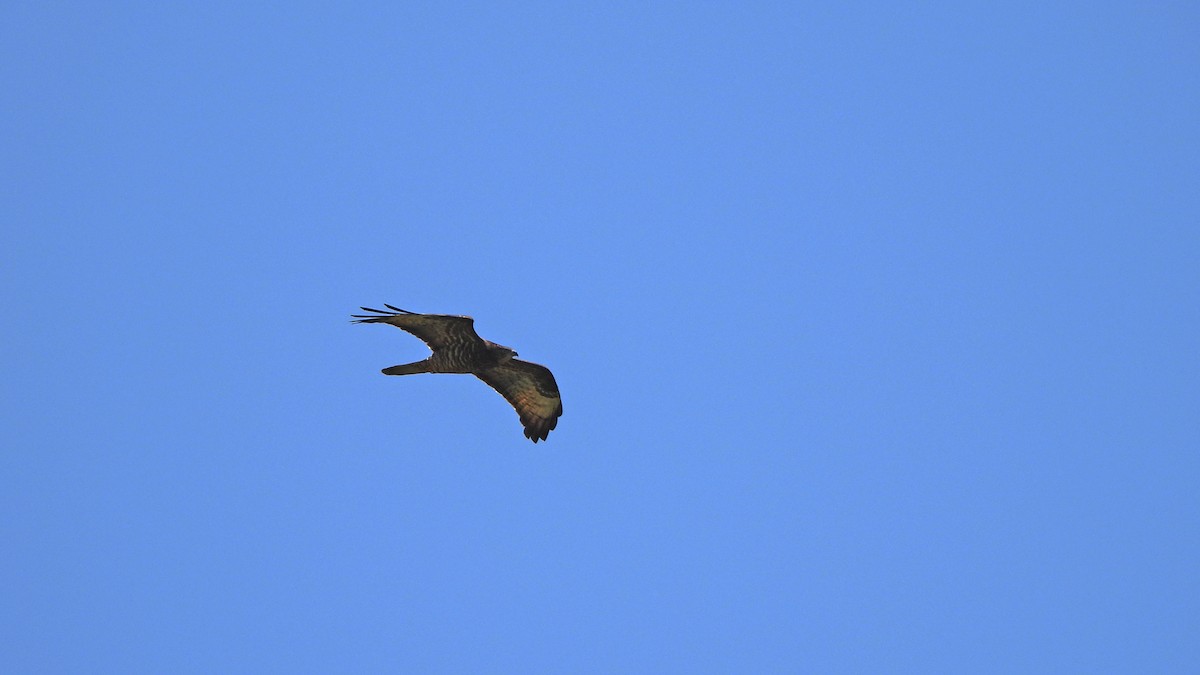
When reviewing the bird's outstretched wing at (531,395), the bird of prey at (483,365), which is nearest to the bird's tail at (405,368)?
the bird of prey at (483,365)

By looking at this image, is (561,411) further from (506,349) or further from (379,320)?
(379,320)

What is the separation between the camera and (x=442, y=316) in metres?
21.1

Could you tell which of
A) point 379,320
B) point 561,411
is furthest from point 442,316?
point 561,411

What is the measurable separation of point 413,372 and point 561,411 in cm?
320

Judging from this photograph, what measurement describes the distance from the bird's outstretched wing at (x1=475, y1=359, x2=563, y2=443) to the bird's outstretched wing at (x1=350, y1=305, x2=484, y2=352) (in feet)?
4.57

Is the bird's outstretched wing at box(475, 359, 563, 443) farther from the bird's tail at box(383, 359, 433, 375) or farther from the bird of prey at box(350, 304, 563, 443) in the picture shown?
the bird's tail at box(383, 359, 433, 375)

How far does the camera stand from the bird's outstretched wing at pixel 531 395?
76.8 feet

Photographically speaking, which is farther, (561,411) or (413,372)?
(561,411)

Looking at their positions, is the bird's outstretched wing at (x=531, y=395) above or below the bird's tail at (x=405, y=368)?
above

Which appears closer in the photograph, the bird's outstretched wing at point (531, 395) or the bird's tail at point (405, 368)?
the bird's tail at point (405, 368)

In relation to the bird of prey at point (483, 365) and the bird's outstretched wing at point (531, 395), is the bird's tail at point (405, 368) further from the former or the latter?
the bird's outstretched wing at point (531, 395)

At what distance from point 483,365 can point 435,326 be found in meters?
1.60

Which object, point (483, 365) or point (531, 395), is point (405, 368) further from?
point (531, 395)

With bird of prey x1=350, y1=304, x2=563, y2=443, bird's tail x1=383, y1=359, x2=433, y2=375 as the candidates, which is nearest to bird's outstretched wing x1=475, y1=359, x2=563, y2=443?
bird of prey x1=350, y1=304, x2=563, y2=443
